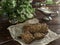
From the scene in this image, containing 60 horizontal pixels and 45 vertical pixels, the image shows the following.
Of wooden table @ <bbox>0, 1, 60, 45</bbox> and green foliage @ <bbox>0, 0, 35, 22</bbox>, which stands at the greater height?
green foliage @ <bbox>0, 0, 35, 22</bbox>

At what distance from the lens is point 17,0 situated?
4.00 feet

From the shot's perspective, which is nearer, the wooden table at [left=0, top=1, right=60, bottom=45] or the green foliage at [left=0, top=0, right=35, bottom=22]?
the wooden table at [left=0, top=1, right=60, bottom=45]

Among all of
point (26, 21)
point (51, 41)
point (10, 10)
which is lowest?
point (51, 41)

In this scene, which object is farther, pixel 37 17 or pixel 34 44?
pixel 37 17

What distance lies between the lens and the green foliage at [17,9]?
117 cm

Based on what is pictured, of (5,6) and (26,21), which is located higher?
(5,6)

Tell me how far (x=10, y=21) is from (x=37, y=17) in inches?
9.4

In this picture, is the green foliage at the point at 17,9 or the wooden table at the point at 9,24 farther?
the green foliage at the point at 17,9

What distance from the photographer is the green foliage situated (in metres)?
1.17

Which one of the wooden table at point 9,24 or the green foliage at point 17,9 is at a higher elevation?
the green foliage at point 17,9

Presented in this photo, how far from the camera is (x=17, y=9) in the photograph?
3.91 ft

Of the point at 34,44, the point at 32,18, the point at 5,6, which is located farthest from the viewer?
the point at 32,18

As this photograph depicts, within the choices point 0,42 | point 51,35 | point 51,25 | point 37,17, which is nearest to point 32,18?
point 37,17

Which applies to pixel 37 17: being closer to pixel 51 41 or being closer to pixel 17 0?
pixel 17 0
